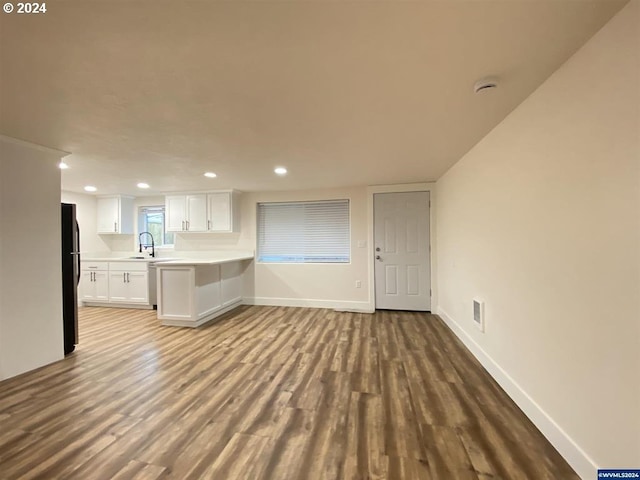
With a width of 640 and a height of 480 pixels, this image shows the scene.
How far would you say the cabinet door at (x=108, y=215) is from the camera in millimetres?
5566

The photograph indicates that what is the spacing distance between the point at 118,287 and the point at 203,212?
6.92 ft

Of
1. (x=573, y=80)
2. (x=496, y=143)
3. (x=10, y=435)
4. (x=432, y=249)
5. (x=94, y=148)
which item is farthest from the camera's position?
(x=432, y=249)

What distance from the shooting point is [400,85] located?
1.65 meters

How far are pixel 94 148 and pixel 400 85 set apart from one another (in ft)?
9.77

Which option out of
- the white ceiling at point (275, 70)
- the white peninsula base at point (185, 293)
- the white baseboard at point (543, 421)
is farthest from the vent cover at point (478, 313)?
the white peninsula base at point (185, 293)

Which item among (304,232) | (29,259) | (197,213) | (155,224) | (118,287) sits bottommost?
(118,287)

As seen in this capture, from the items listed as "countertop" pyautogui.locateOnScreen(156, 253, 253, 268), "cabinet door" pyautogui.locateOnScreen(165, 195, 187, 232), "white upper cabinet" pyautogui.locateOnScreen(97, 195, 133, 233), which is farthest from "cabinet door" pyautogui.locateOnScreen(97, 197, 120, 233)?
"countertop" pyautogui.locateOnScreen(156, 253, 253, 268)

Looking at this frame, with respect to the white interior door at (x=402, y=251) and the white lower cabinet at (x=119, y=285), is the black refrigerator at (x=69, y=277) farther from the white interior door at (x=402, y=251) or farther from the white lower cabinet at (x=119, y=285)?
the white interior door at (x=402, y=251)

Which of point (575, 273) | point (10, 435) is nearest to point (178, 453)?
point (10, 435)

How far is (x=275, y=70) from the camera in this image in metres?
1.48

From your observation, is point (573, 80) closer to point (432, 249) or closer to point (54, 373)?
point (432, 249)

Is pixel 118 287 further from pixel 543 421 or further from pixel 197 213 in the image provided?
pixel 543 421

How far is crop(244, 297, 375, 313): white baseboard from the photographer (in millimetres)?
4746

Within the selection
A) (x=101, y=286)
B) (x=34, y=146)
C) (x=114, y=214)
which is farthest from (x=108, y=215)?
(x=34, y=146)
